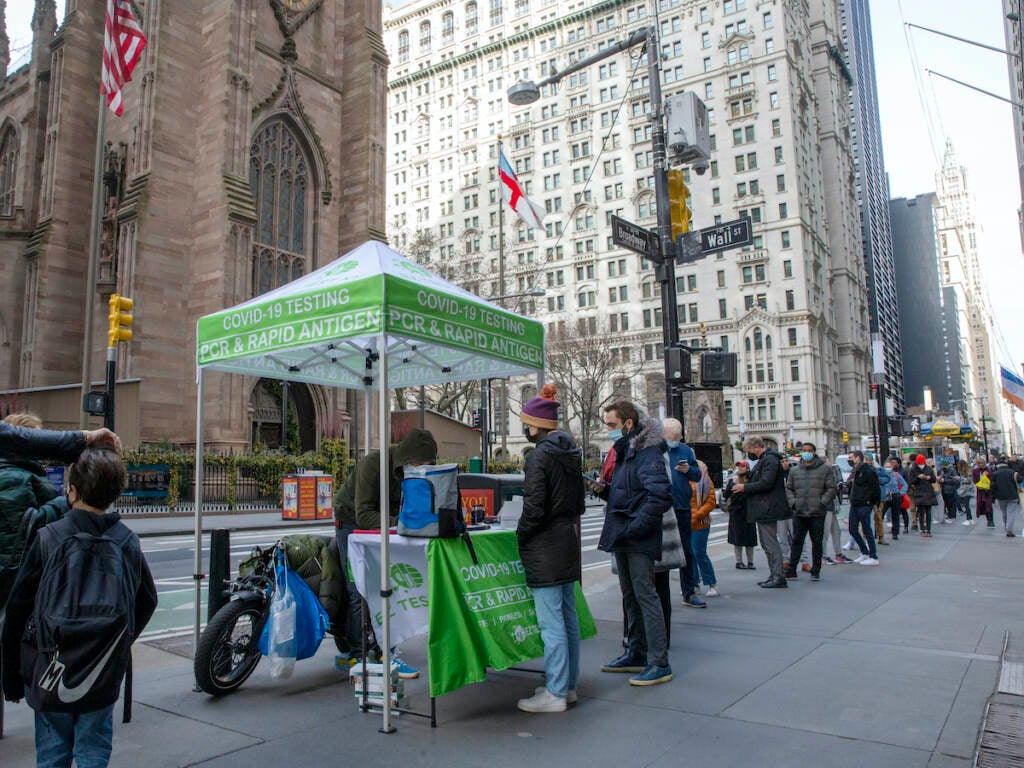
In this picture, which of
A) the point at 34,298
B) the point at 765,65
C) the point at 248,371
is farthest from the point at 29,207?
the point at 765,65

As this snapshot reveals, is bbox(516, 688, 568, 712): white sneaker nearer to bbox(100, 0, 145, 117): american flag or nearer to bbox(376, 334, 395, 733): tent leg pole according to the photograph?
bbox(376, 334, 395, 733): tent leg pole

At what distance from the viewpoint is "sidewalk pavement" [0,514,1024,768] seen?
161 inches

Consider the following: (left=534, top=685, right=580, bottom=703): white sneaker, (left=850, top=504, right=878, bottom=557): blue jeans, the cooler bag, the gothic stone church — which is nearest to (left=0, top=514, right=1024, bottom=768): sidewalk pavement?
(left=534, top=685, right=580, bottom=703): white sneaker

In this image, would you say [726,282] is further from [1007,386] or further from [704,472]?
[704,472]

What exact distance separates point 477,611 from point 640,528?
1329 millimetres

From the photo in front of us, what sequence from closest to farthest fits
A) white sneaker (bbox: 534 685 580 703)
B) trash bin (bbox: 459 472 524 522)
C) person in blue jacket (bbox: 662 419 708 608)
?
white sneaker (bbox: 534 685 580 703) → person in blue jacket (bbox: 662 419 708 608) → trash bin (bbox: 459 472 524 522)

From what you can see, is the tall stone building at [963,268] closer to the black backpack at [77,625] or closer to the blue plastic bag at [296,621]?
the blue plastic bag at [296,621]

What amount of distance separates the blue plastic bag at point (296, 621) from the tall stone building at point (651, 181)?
5416cm

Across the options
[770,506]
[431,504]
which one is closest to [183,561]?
[770,506]

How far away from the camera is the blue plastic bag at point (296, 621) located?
5.22 m

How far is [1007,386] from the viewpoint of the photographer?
1102 inches

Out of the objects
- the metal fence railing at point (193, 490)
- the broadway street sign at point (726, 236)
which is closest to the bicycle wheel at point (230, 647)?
the broadway street sign at point (726, 236)

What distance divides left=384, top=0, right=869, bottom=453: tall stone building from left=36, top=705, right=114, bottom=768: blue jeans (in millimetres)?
56560

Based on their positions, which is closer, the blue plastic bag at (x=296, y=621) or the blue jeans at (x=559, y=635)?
the blue jeans at (x=559, y=635)
